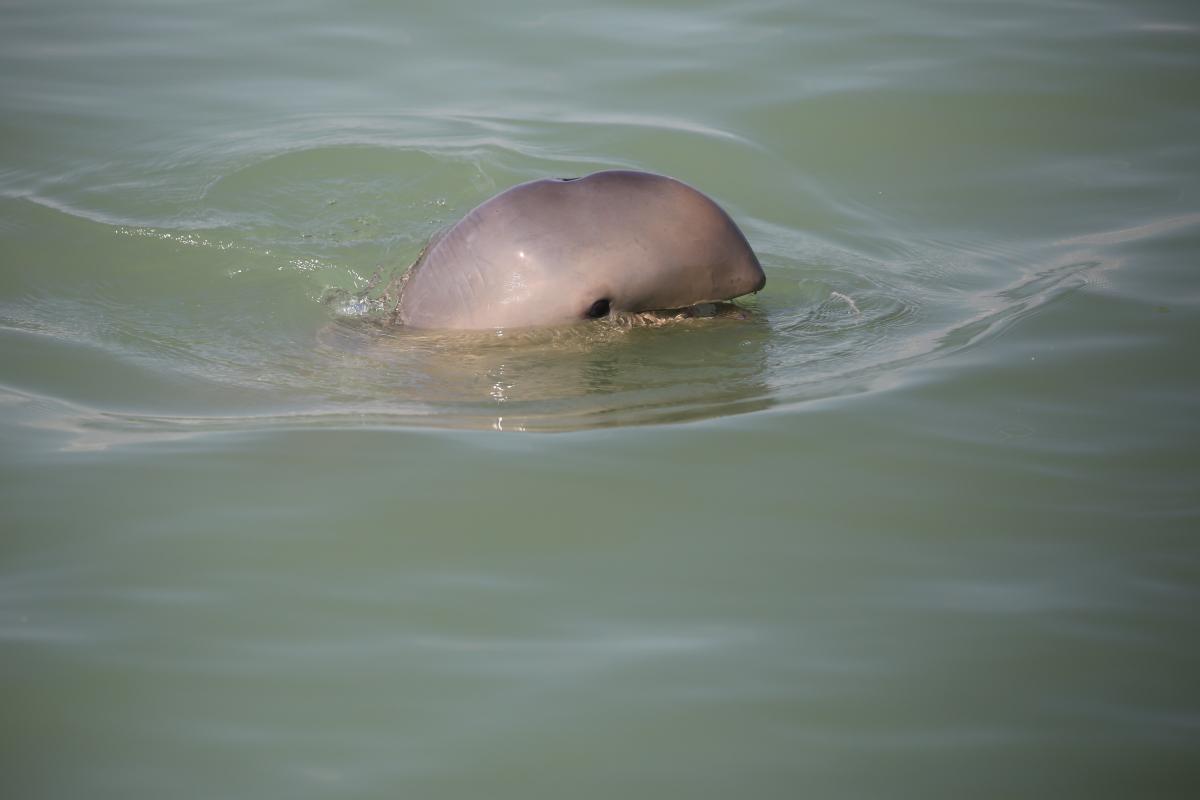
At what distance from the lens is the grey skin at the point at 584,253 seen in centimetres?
626

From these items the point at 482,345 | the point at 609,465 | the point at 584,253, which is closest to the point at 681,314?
the point at 584,253

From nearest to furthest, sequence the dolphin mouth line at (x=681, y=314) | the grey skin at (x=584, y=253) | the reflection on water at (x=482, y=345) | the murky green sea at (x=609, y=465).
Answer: the murky green sea at (x=609, y=465), the reflection on water at (x=482, y=345), the grey skin at (x=584, y=253), the dolphin mouth line at (x=681, y=314)

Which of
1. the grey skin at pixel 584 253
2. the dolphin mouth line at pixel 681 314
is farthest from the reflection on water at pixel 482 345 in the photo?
the grey skin at pixel 584 253

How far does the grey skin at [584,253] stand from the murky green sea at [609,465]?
19 cm

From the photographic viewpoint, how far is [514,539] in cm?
454

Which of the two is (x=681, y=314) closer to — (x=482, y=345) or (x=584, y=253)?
(x=584, y=253)

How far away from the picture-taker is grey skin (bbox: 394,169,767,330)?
6.26 m

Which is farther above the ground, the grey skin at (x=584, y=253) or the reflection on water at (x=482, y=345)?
the grey skin at (x=584, y=253)

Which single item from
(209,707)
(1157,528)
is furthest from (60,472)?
(1157,528)

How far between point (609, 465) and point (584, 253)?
155cm

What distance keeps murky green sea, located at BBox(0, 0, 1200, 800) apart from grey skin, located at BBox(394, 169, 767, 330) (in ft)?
0.63

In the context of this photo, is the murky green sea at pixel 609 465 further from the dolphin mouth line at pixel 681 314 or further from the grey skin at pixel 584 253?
the grey skin at pixel 584 253

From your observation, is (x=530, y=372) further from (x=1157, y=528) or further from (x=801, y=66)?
(x=801, y=66)

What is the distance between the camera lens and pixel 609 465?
503cm
